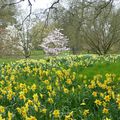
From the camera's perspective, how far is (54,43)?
3828 cm

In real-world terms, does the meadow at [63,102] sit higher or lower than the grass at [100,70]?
lower

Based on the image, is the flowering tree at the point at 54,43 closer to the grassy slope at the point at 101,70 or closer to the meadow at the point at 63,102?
the grassy slope at the point at 101,70

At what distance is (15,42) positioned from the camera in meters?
36.6

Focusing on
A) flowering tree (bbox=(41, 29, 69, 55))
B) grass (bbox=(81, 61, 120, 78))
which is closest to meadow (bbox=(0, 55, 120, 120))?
grass (bbox=(81, 61, 120, 78))

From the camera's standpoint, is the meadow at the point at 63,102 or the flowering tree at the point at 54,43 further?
the flowering tree at the point at 54,43

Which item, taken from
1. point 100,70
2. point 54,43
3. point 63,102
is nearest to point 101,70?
point 100,70

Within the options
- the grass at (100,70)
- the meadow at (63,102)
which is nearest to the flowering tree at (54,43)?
the grass at (100,70)

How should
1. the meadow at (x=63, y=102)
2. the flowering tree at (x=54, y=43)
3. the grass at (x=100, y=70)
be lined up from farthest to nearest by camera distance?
the flowering tree at (x=54, y=43) → the grass at (x=100, y=70) → the meadow at (x=63, y=102)

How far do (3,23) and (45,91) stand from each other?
41.8 metres

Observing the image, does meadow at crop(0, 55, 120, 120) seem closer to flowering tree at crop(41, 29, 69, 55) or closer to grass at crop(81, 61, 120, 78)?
grass at crop(81, 61, 120, 78)

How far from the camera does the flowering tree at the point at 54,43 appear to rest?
123 ft

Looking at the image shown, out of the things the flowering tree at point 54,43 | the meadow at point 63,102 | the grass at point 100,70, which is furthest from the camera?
the flowering tree at point 54,43

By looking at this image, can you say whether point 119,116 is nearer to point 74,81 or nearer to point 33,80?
point 74,81

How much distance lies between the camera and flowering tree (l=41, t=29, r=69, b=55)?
37562mm
